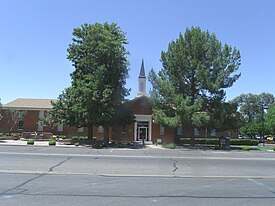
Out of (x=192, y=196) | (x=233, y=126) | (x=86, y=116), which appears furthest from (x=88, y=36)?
(x=192, y=196)

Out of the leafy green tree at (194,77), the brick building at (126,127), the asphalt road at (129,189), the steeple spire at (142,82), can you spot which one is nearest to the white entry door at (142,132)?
the brick building at (126,127)

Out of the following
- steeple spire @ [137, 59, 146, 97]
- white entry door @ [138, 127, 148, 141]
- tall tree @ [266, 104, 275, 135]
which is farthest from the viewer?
tall tree @ [266, 104, 275, 135]

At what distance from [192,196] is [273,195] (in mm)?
2360

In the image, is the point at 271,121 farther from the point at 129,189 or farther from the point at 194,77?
the point at 129,189

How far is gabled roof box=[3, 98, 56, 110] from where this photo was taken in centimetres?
4975

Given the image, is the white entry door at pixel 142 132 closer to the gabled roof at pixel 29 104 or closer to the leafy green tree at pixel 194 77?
the leafy green tree at pixel 194 77

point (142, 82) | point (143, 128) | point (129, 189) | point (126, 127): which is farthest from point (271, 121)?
point (129, 189)

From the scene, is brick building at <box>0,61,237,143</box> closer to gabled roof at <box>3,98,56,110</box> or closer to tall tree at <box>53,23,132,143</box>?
gabled roof at <box>3,98,56,110</box>

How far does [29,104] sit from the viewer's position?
5144cm

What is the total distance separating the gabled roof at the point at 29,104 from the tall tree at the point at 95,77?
44.1 ft

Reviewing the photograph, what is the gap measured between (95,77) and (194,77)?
38.6 feet

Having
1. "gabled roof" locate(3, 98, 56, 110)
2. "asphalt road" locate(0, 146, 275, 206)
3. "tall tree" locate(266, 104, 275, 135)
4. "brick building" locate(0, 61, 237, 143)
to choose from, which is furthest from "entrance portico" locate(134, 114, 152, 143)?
"tall tree" locate(266, 104, 275, 135)

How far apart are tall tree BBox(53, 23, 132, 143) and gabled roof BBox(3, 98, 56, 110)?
13.4m

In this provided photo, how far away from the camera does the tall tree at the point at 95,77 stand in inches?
1304
